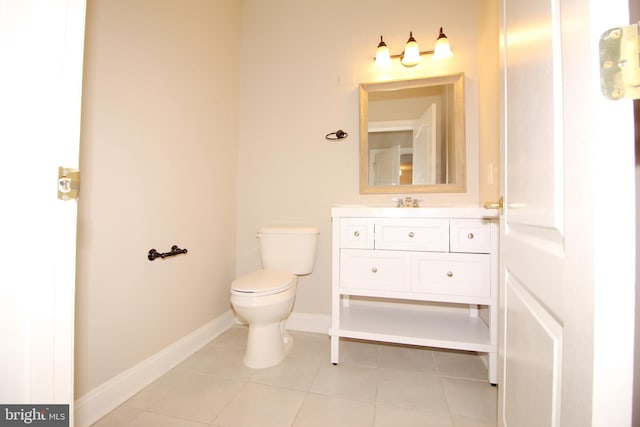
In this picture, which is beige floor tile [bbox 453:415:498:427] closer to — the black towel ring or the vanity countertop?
the vanity countertop

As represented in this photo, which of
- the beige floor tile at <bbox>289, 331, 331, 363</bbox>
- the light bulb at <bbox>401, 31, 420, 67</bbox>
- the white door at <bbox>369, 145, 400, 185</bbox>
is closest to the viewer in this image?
the beige floor tile at <bbox>289, 331, 331, 363</bbox>

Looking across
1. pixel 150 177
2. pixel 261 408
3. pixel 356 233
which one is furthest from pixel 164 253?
pixel 356 233

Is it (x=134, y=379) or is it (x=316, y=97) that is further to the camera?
(x=316, y=97)

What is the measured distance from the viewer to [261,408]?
1.21m

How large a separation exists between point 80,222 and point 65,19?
903 mm

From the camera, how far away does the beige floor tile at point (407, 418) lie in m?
Answer: 1.13

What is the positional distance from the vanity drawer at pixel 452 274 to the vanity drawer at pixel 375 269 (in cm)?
5

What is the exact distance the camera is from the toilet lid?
1452mm

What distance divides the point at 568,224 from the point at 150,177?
65.1 inches

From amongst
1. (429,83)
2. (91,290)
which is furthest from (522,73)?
(91,290)

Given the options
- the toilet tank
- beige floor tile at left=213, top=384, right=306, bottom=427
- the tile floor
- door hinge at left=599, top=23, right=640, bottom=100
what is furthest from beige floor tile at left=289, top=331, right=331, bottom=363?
door hinge at left=599, top=23, right=640, bottom=100

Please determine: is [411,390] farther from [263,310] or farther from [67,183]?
[67,183]

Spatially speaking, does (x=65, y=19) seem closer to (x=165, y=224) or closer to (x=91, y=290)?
(x=91, y=290)

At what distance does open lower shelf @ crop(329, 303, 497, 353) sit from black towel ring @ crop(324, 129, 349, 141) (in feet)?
4.12
